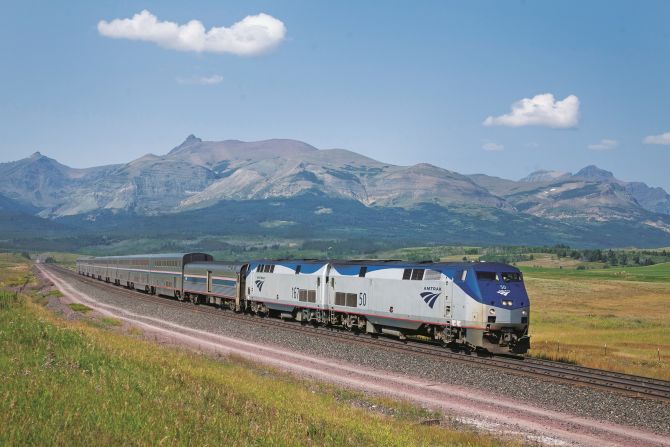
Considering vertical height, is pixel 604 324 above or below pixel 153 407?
below

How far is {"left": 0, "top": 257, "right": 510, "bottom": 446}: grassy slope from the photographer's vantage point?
11.5 metres

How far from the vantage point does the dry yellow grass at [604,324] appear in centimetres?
3838

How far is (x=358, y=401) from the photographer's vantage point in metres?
23.3

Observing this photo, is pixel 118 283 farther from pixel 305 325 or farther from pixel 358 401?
pixel 358 401

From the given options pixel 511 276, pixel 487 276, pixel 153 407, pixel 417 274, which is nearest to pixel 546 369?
pixel 487 276

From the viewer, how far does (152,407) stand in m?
13.6

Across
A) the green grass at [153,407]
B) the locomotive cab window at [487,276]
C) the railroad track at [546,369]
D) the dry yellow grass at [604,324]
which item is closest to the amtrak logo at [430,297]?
the railroad track at [546,369]

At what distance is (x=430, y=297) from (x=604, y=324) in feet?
146

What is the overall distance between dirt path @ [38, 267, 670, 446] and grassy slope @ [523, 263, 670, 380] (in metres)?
12.3

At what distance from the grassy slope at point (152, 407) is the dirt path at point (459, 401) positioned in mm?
2079

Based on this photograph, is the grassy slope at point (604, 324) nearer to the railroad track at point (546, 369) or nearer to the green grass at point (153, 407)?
the railroad track at point (546, 369)

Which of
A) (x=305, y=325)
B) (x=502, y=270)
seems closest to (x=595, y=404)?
(x=502, y=270)

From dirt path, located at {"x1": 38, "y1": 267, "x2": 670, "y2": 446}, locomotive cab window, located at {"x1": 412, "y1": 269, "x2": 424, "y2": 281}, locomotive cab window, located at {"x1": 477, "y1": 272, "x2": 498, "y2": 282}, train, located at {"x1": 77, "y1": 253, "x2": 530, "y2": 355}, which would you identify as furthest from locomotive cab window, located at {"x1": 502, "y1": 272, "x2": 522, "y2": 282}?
dirt path, located at {"x1": 38, "y1": 267, "x2": 670, "y2": 446}

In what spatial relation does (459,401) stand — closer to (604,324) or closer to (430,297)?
(430,297)
